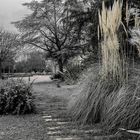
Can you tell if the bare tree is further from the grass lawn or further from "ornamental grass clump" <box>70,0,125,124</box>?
"ornamental grass clump" <box>70,0,125,124</box>

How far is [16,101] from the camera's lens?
445 centimetres

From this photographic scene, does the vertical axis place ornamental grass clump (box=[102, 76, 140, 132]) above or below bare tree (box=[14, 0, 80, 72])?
below

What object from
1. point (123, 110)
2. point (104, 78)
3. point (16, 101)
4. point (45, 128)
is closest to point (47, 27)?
point (16, 101)

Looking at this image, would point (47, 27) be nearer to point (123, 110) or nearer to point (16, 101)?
point (16, 101)

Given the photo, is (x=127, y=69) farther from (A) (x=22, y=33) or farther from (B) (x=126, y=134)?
(A) (x=22, y=33)

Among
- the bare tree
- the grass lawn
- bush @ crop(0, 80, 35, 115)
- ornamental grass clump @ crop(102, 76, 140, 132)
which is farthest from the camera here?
the bare tree

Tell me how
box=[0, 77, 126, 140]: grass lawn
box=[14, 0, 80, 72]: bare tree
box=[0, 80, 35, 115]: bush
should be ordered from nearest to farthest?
box=[0, 77, 126, 140]: grass lawn
box=[0, 80, 35, 115]: bush
box=[14, 0, 80, 72]: bare tree

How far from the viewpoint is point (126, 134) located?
2883 millimetres

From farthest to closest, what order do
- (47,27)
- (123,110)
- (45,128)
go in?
(47,27)
(45,128)
(123,110)

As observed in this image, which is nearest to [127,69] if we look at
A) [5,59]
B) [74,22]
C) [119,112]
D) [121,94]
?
[121,94]

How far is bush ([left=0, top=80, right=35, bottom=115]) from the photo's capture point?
4.36 metres

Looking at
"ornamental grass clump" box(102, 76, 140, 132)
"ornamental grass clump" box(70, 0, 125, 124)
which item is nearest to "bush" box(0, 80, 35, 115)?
"ornamental grass clump" box(70, 0, 125, 124)

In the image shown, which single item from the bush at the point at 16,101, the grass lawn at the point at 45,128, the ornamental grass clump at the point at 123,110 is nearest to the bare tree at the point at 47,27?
the bush at the point at 16,101

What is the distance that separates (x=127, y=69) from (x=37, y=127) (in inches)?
58.2
